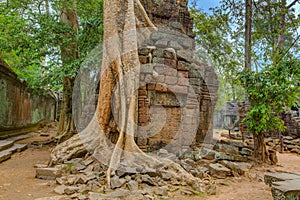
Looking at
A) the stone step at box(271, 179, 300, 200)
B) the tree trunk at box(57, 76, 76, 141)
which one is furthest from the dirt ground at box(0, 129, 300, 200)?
the tree trunk at box(57, 76, 76, 141)

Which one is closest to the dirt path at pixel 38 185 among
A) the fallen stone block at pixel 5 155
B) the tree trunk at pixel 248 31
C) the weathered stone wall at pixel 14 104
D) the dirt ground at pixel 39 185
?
the dirt ground at pixel 39 185

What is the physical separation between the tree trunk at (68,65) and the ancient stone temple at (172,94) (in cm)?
237

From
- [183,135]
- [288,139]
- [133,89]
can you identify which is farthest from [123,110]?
[288,139]

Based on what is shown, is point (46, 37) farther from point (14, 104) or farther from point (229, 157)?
point (229, 157)

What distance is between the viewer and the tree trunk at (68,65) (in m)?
7.71

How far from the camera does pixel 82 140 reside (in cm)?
543

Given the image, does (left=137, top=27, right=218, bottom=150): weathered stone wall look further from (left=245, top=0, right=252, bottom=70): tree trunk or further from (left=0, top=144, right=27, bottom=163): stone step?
(left=0, top=144, right=27, bottom=163): stone step

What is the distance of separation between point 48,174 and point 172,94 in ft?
10.6

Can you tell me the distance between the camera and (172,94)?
6.34 m

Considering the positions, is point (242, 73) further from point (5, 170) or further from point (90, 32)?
point (5, 170)

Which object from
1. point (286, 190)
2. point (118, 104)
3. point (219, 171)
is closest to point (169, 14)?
point (118, 104)

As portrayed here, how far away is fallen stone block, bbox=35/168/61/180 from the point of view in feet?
14.8

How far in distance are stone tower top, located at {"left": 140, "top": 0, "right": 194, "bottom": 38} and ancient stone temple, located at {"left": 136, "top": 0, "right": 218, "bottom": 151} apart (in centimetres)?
13

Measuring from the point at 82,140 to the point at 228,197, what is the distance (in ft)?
9.90
